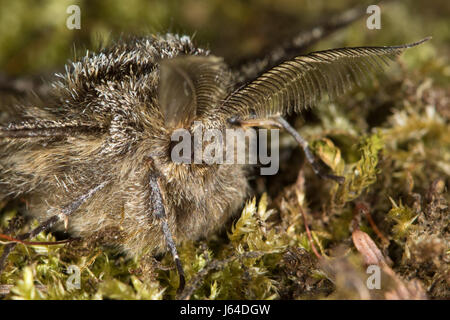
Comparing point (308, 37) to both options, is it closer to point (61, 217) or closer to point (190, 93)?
point (190, 93)

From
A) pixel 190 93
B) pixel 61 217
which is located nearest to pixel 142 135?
pixel 190 93

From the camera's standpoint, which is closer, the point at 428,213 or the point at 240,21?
the point at 428,213

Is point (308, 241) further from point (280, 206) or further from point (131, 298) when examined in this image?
point (131, 298)

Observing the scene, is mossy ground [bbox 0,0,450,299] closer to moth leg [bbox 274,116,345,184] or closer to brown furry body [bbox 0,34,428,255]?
moth leg [bbox 274,116,345,184]

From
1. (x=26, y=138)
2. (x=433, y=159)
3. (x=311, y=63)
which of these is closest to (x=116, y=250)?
(x=26, y=138)

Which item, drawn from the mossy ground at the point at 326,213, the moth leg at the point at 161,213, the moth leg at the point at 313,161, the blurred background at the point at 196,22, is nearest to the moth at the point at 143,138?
the moth leg at the point at 161,213

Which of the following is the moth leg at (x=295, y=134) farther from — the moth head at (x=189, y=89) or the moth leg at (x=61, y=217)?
the moth leg at (x=61, y=217)

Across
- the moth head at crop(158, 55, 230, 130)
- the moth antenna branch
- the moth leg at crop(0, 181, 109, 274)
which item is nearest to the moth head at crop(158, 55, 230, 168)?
the moth head at crop(158, 55, 230, 130)
